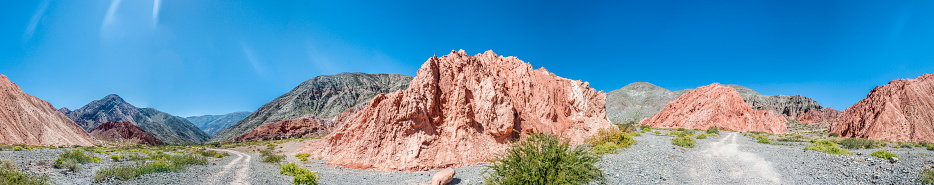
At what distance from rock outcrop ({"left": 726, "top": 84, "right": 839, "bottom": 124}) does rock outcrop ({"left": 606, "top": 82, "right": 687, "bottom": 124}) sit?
22.0m

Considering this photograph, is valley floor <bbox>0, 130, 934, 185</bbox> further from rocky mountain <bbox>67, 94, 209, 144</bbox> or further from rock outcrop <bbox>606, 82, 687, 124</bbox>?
rocky mountain <bbox>67, 94, 209, 144</bbox>

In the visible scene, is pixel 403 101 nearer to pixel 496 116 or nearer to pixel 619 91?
pixel 496 116

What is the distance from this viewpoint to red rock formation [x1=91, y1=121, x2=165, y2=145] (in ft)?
183

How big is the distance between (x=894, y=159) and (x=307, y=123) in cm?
7254

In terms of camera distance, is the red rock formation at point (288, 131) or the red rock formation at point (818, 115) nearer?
the red rock formation at point (288, 131)

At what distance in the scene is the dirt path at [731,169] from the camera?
35.9 feet

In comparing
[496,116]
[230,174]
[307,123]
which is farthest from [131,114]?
[496,116]

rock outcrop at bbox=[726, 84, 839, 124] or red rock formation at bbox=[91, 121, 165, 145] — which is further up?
rock outcrop at bbox=[726, 84, 839, 124]

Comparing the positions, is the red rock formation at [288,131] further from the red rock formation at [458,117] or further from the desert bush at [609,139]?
the desert bush at [609,139]

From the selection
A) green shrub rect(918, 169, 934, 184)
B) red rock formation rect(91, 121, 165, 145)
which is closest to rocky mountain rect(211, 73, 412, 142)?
red rock formation rect(91, 121, 165, 145)

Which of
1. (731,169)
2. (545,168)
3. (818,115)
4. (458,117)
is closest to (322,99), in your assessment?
(458,117)

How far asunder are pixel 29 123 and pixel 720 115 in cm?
8206

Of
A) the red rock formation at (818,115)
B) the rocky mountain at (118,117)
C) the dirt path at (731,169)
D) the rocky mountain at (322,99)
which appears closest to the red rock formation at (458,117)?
the dirt path at (731,169)

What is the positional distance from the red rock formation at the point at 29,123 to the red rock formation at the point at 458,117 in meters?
32.8
